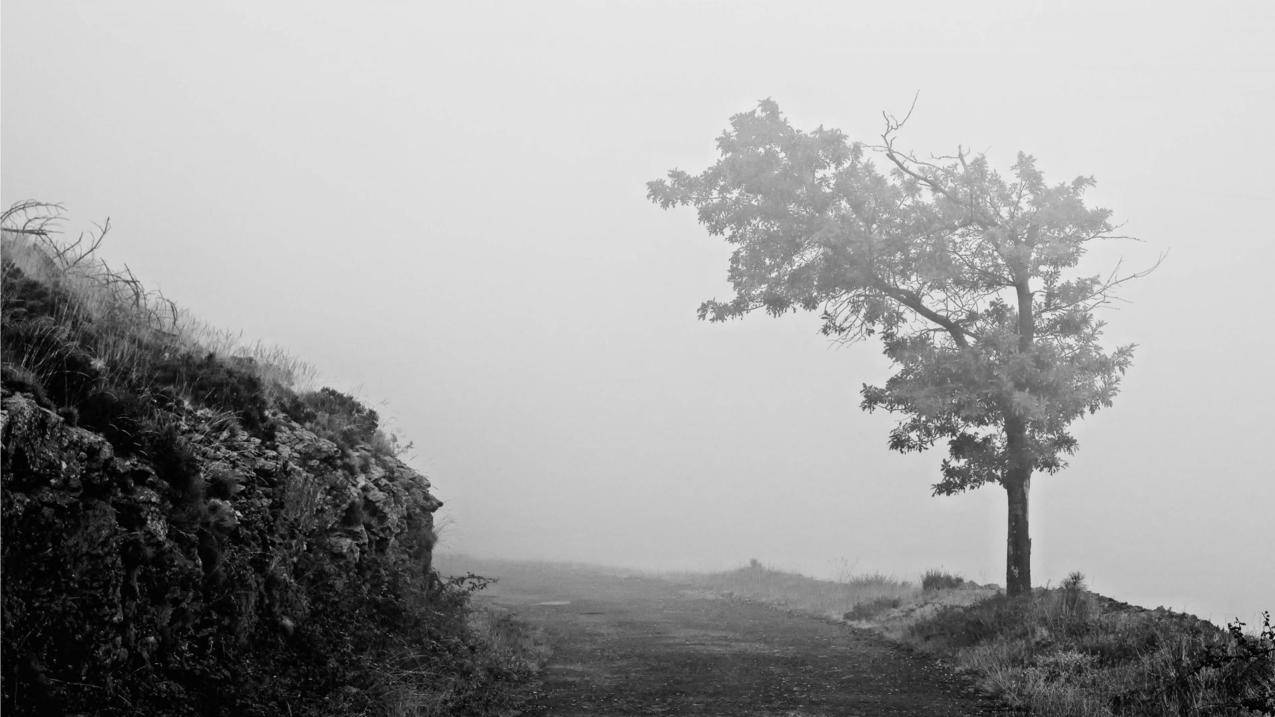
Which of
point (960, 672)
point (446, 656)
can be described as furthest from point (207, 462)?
point (960, 672)

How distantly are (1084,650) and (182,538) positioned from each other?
1198 cm

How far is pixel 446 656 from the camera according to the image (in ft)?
33.1

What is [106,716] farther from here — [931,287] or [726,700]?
[931,287]

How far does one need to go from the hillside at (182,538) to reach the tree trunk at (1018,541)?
1100 centimetres

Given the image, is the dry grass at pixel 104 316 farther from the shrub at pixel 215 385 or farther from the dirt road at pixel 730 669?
the dirt road at pixel 730 669

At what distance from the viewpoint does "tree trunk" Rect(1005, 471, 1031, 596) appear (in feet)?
54.2

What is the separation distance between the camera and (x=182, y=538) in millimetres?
6652

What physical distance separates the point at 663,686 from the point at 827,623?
343 inches

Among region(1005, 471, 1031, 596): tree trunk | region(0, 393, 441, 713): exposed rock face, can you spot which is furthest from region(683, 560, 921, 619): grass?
region(0, 393, 441, 713): exposed rock face

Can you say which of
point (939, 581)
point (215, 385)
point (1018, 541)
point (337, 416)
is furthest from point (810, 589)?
point (215, 385)

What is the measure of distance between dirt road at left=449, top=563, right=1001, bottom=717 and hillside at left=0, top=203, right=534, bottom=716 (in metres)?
1.58

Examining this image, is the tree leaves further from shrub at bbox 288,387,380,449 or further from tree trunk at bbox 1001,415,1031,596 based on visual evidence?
shrub at bbox 288,387,380,449

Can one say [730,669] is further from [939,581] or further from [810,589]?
[810,589]

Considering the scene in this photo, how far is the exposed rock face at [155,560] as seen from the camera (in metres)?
5.14
